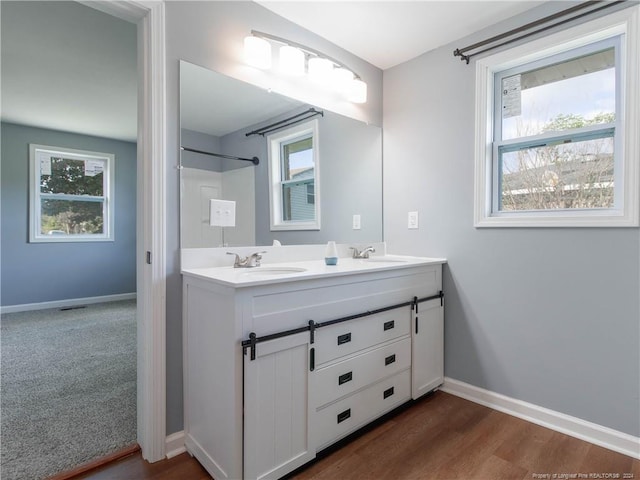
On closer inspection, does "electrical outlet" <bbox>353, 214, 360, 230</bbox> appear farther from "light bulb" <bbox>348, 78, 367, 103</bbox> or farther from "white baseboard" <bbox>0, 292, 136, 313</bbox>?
"white baseboard" <bbox>0, 292, 136, 313</bbox>

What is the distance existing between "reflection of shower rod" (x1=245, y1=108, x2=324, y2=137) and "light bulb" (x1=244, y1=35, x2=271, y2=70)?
1.09 feet

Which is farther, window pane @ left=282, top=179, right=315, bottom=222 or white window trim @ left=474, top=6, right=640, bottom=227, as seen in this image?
window pane @ left=282, top=179, right=315, bottom=222

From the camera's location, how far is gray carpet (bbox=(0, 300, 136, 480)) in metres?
1.60

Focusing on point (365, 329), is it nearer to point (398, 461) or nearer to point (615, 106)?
point (398, 461)

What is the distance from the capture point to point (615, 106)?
5.69ft

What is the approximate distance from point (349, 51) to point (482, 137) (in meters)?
1.11

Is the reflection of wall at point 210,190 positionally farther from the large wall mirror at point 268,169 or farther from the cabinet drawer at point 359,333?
the cabinet drawer at point 359,333

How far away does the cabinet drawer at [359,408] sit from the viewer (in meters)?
1.56

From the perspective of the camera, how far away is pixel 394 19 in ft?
6.72

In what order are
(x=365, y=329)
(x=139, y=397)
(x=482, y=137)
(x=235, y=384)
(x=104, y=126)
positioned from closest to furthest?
1. (x=235, y=384)
2. (x=139, y=397)
3. (x=365, y=329)
4. (x=482, y=137)
5. (x=104, y=126)

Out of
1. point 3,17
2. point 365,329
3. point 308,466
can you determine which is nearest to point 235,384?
point 308,466

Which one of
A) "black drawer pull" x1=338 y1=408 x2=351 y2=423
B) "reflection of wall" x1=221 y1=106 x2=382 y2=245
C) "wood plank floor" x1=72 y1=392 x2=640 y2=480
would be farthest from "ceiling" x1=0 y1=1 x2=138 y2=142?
"black drawer pull" x1=338 y1=408 x2=351 y2=423

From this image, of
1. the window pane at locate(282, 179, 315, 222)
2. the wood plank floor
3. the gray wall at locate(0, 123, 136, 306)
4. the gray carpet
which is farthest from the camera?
the gray wall at locate(0, 123, 136, 306)

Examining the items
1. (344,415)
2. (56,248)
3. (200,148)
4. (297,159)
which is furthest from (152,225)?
(56,248)
